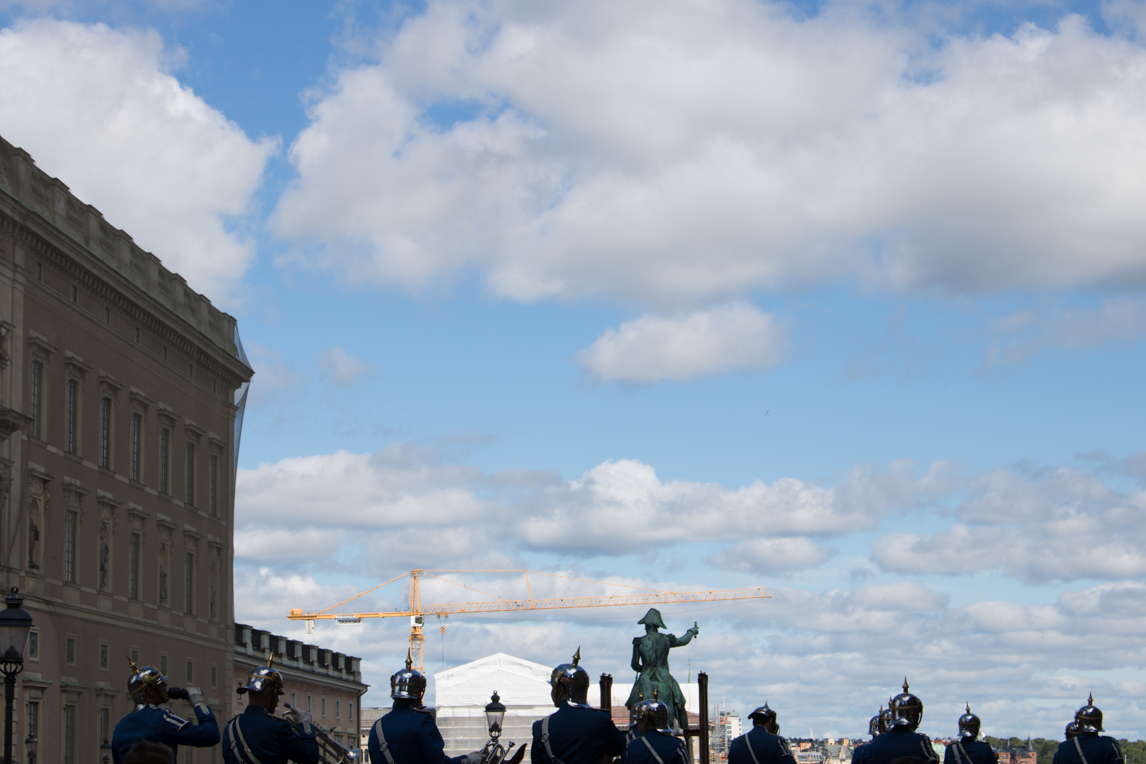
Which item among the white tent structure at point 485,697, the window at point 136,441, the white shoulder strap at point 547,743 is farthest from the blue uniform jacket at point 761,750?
the white tent structure at point 485,697

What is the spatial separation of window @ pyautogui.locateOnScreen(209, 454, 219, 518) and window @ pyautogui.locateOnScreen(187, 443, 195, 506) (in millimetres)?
2454

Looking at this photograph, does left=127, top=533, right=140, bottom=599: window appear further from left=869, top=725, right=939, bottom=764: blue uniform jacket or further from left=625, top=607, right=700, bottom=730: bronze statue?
left=869, top=725, right=939, bottom=764: blue uniform jacket

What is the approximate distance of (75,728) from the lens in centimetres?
4900

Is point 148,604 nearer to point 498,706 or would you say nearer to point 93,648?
point 93,648

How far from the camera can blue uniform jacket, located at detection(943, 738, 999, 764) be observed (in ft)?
62.4

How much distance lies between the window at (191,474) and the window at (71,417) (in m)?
12.0

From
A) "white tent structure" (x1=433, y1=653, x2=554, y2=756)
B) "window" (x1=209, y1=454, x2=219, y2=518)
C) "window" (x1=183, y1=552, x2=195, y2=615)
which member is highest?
"window" (x1=209, y1=454, x2=219, y2=518)

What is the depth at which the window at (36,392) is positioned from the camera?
47.4m

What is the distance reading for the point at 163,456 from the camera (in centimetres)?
5944

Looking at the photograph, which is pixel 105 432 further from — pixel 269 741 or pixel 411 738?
pixel 269 741

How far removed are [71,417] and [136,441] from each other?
19.7ft

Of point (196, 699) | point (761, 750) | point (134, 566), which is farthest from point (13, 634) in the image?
point (134, 566)

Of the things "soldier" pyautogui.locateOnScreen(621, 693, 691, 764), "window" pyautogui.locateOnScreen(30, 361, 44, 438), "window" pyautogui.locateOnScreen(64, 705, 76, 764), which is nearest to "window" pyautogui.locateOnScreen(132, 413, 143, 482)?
"window" pyautogui.locateOnScreen(30, 361, 44, 438)

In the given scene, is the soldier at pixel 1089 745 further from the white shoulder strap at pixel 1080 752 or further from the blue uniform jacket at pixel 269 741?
the blue uniform jacket at pixel 269 741
